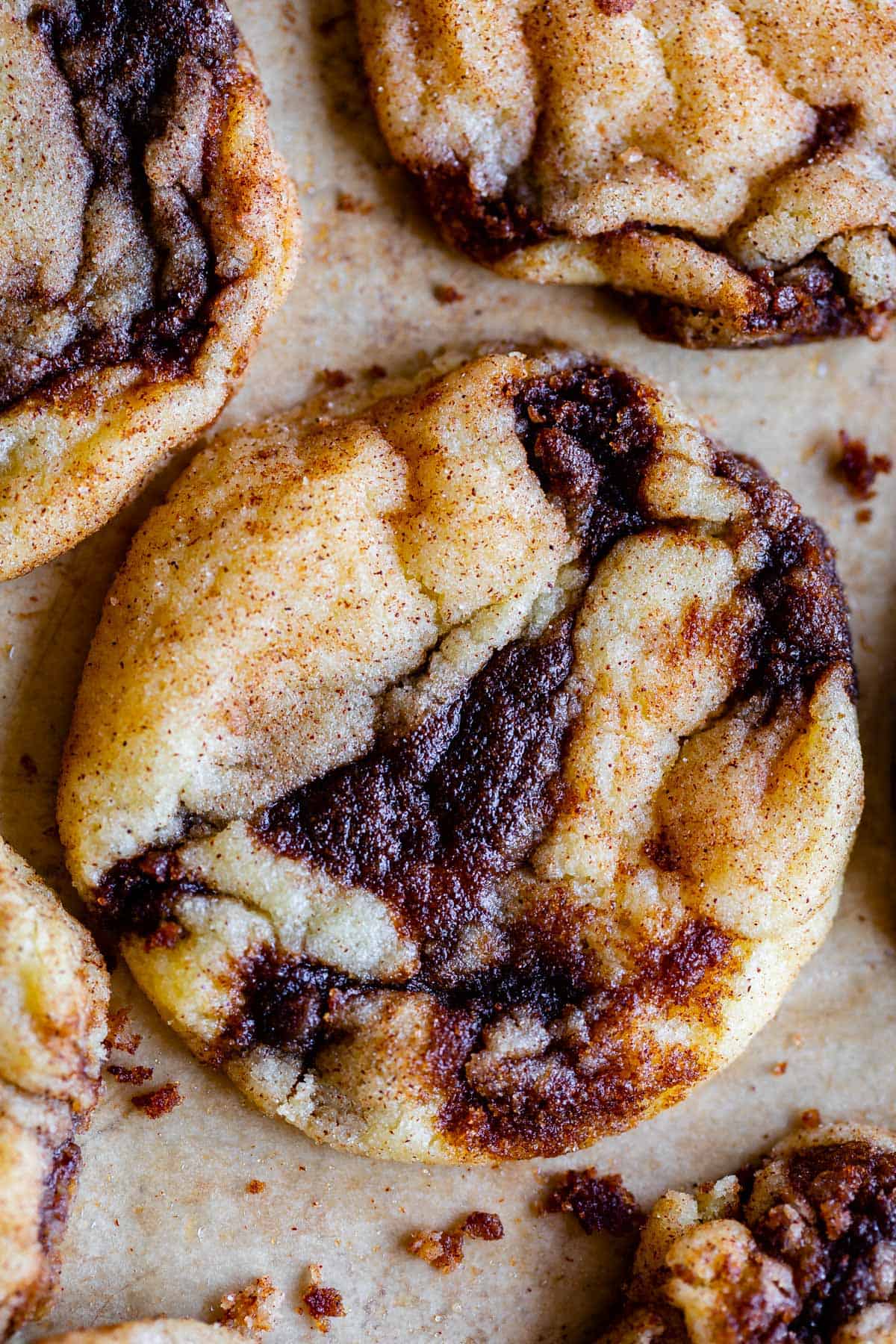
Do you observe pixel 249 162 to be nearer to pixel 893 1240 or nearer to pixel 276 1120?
pixel 276 1120

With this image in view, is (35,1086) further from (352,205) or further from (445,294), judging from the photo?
(352,205)

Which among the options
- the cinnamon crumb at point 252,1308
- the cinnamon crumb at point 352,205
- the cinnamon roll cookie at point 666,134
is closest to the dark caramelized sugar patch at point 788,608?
the cinnamon roll cookie at point 666,134

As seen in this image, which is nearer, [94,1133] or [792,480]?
[94,1133]

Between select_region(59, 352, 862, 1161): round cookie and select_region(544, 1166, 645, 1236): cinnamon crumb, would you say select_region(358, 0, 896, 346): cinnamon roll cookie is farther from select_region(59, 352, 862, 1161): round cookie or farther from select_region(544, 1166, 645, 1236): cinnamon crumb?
select_region(544, 1166, 645, 1236): cinnamon crumb

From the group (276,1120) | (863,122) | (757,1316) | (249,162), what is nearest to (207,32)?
(249,162)

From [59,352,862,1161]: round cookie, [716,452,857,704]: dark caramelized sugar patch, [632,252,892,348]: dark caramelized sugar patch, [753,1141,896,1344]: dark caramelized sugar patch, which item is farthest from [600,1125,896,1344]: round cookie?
[632,252,892,348]: dark caramelized sugar patch
